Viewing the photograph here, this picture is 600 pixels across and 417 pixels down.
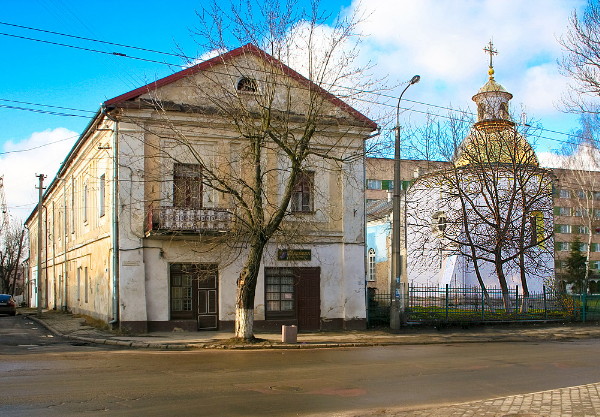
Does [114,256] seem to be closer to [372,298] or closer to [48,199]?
[372,298]

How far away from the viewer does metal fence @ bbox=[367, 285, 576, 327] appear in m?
23.9

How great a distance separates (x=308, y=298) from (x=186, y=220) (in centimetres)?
546

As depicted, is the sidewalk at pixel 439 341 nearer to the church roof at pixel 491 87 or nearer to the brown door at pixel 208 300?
the brown door at pixel 208 300

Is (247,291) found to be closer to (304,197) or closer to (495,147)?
(304,197)

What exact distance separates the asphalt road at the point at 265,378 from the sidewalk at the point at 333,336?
1154 millimetres

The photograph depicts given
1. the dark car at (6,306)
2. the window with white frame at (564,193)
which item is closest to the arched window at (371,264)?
the window with white frame at (564,193)

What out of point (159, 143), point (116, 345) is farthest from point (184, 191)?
point (116, 345)

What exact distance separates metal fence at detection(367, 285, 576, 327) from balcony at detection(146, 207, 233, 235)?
23.2 feet

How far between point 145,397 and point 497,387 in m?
5.93

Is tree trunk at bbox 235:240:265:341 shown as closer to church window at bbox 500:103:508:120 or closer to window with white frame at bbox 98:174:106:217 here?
window with white frame at bbox 98:174:106:217

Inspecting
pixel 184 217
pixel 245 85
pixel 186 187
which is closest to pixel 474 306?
pixel 184 217

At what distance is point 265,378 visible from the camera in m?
11.3

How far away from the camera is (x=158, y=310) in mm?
20625

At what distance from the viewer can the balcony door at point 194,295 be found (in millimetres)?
21094
